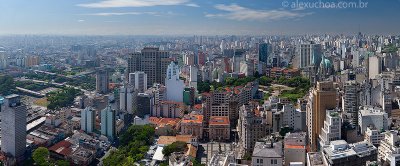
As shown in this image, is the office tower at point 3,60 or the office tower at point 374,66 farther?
the office tower at point 374,66

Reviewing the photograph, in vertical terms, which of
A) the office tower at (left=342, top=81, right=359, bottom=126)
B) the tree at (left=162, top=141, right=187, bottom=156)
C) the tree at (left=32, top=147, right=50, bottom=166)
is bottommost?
the tree at (left=32, top=147, right=50, bottom=166)

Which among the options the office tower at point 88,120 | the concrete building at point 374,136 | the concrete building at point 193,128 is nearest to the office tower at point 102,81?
the office tower at point 88,120

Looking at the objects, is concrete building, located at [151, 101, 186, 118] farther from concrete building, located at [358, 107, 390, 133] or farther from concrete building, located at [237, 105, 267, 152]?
concrete building, located at [358, 107, 390, 133]

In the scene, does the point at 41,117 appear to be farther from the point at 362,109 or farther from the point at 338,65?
the point at 338,65

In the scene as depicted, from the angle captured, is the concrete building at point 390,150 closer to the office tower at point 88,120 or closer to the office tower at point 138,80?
the office tower at point 88,120

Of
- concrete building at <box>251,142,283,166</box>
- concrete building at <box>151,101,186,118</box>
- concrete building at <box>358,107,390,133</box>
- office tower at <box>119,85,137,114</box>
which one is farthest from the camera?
office tower at <box>119,85,137,114</box>

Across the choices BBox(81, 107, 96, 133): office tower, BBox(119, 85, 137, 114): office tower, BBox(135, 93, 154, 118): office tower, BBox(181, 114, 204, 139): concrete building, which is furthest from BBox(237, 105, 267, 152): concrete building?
BBox(119, 85, 137, 114): office tower

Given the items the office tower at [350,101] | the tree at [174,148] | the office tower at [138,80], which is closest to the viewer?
the tree at [174,148]
